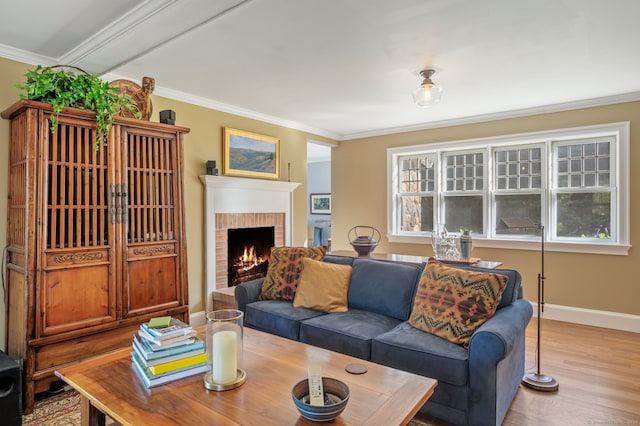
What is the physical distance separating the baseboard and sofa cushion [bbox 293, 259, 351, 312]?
2753 millimetres

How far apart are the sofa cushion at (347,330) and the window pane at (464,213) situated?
2.73 metres

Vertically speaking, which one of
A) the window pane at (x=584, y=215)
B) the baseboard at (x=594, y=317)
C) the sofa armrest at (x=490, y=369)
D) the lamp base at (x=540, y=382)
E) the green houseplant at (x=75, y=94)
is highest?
the green houseplant at (x=75, y=94)

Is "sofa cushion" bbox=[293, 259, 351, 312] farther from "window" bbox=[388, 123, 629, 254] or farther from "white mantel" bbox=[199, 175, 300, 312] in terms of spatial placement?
"window" bbox=[388, 123, 629, 254]

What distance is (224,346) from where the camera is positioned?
1528 millimetres

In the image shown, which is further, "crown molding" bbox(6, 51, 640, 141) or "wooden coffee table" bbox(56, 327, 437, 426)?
"crown molding" bbox(6, 51, 640, 141)

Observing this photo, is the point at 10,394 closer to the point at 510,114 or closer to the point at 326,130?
the point at 326,130

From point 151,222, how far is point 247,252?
5.75ft

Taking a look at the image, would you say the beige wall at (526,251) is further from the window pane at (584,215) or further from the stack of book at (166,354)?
the stack of book at (166,354)

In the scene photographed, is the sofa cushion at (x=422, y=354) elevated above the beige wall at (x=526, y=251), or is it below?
below

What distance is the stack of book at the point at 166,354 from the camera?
5.20 feet

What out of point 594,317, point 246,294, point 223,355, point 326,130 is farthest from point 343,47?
point 594,317

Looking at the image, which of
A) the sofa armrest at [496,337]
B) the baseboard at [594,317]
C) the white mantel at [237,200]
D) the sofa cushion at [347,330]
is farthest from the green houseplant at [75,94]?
the baseboard at [594,317]

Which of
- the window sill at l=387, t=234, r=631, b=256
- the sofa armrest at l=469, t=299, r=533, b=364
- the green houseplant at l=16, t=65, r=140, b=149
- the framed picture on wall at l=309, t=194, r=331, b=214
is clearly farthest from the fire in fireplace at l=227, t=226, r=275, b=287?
the framed picture on wall at l=309, t=194, r=331, b=214

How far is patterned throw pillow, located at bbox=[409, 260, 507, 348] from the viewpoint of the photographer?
2.28 m
